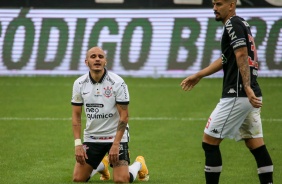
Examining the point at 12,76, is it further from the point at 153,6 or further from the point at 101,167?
the point at 101,167

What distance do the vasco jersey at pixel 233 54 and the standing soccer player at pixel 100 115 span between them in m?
1.73

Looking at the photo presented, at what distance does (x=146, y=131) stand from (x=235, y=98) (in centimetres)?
638

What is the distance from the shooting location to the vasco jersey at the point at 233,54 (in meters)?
8.84

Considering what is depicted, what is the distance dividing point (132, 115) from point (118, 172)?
7035 millimetres

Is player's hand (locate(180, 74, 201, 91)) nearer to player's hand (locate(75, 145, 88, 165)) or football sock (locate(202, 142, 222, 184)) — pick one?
football sock (locate(202, 142, 222, 184))

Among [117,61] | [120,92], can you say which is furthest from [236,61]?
[117,61]

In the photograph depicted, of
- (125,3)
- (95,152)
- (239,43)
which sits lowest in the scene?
(125,3)

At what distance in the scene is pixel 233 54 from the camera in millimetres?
8992

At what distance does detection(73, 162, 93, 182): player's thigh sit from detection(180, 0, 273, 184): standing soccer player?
192 cm

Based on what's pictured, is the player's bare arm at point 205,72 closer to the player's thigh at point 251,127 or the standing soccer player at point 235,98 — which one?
the standing soccer player at point 235,98

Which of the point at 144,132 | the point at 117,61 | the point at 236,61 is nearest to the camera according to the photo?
the point at 236,61

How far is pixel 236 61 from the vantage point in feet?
29.2

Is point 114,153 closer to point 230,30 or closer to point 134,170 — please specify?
point 134,170

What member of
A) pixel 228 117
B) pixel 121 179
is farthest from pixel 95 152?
pixel 228 117
